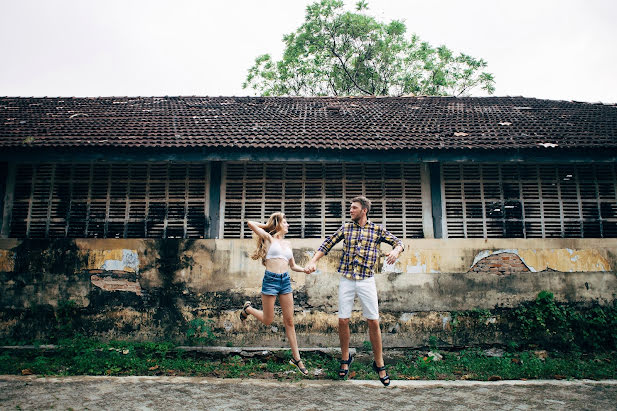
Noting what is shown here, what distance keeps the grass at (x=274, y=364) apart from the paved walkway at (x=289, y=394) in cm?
33

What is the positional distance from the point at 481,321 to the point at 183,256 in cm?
477

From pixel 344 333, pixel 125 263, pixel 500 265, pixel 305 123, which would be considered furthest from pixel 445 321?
pixel 125 263

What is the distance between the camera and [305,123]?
24.6 feet

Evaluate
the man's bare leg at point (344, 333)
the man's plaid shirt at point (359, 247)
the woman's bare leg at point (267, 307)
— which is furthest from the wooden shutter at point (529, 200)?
the woman's bare leg at point (267, 307)

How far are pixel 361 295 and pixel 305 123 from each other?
13.8 ft

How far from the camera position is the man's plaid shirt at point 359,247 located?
13.8 feet

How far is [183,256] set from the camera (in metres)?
6.23

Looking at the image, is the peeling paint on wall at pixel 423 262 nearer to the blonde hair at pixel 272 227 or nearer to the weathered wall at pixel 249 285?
the weathered wall at pixel 249 285

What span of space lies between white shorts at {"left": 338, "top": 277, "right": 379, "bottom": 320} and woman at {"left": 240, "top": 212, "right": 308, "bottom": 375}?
57 cm

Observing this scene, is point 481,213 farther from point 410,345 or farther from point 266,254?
point 266,254

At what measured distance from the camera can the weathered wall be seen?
19.8ft

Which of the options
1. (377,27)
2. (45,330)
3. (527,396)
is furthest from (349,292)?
(377,27)

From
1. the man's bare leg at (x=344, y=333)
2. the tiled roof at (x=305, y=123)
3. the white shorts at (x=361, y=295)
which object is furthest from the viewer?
the tiled roof at (x=305, y=123)

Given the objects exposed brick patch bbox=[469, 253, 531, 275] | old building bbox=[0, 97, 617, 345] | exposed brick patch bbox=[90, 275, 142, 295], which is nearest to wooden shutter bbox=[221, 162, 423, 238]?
old building bbox=[0, 97, 617, 345]
